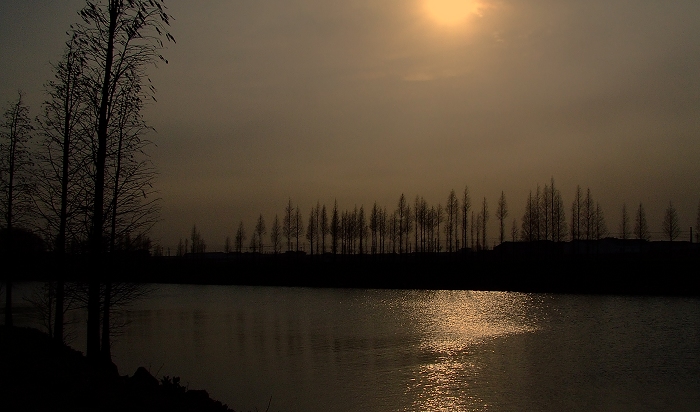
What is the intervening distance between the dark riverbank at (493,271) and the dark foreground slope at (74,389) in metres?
7.51

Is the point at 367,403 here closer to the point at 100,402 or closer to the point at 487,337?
the point at 100,402

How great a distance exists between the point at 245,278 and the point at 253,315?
2022 inches

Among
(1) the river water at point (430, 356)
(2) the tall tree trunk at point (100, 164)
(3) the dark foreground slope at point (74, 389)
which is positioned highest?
(2) the tall tree trunk at point (100, 164)

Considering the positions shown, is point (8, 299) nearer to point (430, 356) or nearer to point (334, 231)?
point (430, 356)

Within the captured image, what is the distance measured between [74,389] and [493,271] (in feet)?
199

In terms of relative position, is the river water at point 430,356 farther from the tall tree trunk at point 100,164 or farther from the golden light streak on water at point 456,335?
the tall tree trunk at point 100,164

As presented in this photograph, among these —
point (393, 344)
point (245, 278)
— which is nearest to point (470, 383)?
point (393, 344)

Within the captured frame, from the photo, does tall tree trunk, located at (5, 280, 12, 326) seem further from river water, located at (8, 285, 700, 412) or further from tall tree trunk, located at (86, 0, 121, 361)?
tall tree trunk, located at (86, 0, 121, 361)

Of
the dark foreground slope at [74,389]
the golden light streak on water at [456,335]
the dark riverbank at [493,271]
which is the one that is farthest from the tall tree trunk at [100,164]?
the golden light streak on water at [456,335]

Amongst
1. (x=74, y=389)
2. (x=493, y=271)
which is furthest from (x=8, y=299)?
(x=493, y=271)

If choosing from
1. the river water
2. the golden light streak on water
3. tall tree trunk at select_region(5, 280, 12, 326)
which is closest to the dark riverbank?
tall tree trunk at select_region(5, 280, 12, 326)

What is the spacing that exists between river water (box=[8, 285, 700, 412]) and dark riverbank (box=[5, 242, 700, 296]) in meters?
4.85

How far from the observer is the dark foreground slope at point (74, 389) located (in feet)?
31.9

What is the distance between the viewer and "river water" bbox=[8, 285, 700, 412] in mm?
16500
